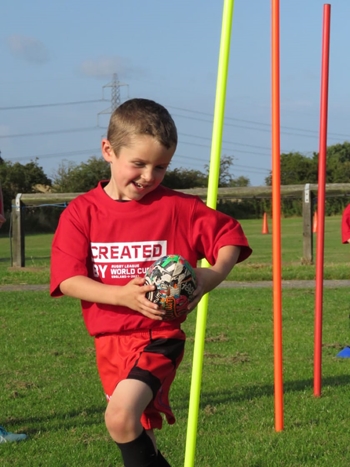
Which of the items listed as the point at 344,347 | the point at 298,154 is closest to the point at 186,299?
the point at 344,347

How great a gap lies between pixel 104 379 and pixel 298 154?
7705 cm

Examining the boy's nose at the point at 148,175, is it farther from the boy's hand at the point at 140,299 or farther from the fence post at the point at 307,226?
the fence post at the point at 307,226

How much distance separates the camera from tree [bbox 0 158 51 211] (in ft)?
217

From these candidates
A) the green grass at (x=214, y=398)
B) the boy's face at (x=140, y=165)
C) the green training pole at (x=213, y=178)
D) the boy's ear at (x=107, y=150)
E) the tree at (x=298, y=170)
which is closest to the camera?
the boy's face at (x=140, y=165)

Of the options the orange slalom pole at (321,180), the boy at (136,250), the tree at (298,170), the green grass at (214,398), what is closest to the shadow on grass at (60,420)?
the green grass at (214,398)

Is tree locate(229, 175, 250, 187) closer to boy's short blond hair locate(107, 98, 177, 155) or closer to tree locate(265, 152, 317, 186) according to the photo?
tree locate(265, 152, 317, 186)

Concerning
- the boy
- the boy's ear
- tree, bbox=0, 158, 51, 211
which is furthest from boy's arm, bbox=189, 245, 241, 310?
tree, bbox=0, 158, 51, 211

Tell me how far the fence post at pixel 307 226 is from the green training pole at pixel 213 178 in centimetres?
1364

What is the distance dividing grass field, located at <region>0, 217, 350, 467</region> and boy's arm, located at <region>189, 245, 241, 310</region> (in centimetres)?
166

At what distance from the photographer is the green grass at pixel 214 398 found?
5008 millimetres

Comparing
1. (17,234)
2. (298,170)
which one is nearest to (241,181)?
(298,170)

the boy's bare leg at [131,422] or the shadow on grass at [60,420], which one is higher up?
the boy's bare leg at [131,422]

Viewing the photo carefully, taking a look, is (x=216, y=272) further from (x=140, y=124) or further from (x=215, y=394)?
(x=215, y=394)

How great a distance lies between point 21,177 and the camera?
67.6 m
